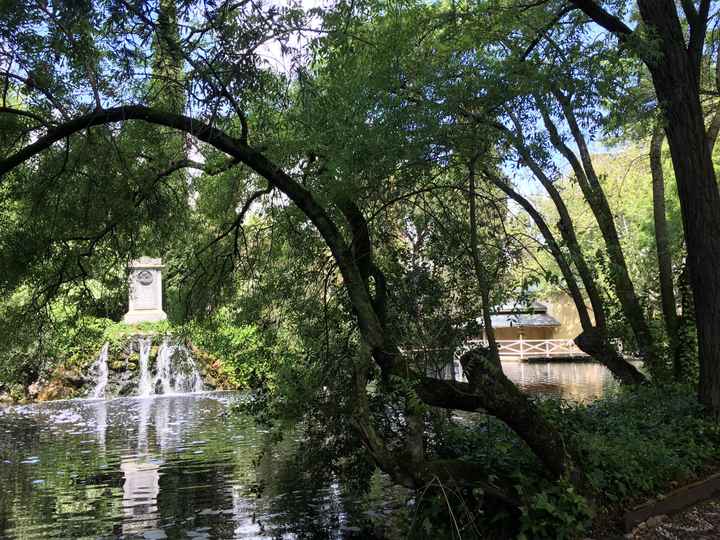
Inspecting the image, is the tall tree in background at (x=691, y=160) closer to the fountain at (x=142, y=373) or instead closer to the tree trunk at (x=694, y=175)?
the tree trunk at (x=694, y=175)

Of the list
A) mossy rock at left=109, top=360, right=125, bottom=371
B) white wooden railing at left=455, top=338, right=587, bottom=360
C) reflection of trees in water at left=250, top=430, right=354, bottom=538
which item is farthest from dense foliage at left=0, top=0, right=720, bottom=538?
white wooden railing at left=455, top=338, right=587, bottom=360

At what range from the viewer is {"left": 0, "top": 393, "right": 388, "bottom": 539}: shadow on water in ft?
24.2

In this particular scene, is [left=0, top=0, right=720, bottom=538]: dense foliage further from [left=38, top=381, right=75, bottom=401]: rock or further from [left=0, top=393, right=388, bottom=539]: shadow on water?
[left=38, top=381, right=75, bottom=401]: rock

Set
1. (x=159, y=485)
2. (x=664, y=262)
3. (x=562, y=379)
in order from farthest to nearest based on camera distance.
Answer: (x=562, y=379) < (x=664, y=262) < (x=159, y=485)

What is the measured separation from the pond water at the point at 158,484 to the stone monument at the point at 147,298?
395 inches

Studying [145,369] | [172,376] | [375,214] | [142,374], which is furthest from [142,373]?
[375,214]

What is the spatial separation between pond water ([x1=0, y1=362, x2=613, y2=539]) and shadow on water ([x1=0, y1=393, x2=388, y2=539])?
16 millimetres

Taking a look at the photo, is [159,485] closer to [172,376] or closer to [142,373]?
[172,376]

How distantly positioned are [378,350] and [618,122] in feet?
15.4

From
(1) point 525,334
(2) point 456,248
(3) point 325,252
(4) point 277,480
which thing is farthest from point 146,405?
(1) point 525,334

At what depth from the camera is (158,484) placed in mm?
9453

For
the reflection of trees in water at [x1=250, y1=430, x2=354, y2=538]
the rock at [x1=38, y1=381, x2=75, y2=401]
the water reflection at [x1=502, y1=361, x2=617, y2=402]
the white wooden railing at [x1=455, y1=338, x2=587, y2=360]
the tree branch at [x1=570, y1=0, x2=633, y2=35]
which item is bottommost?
the reflection of trees in water at [x1=250, y1=430, x2=354, y2=538]

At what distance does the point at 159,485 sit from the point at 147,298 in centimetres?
1882

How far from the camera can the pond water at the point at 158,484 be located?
7.37 meters
